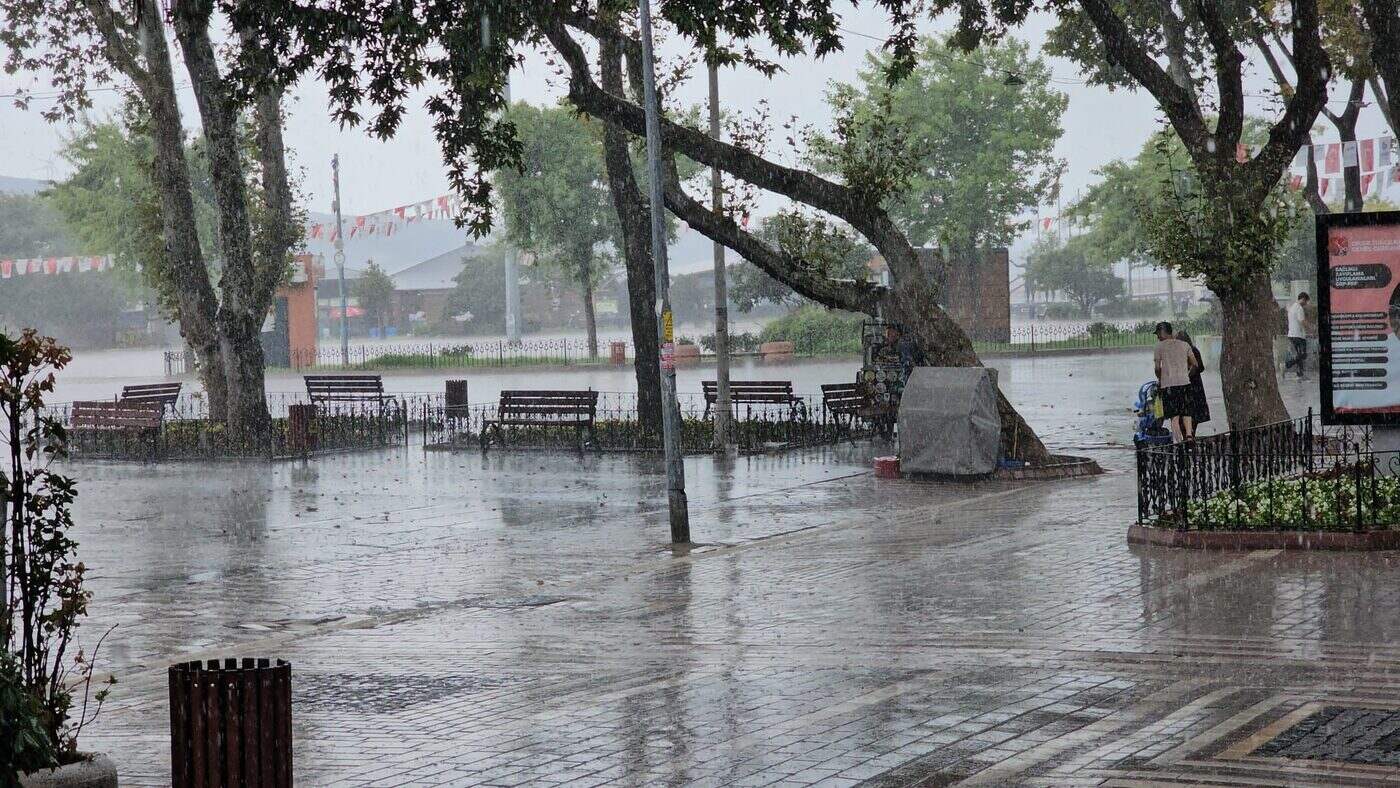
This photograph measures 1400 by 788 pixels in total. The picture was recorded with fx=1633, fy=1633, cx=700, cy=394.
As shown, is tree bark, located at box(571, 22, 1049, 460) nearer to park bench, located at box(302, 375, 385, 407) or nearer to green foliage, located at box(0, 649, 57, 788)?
park bench, located at box(302, 375, 385, 407)

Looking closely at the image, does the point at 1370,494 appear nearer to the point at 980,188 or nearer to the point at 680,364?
the point at 680,364

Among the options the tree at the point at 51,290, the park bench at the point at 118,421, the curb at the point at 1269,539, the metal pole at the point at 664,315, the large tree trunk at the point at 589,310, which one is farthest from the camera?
the tree at the point at 51,290

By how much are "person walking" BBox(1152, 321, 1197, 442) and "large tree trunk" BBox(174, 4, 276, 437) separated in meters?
14.8

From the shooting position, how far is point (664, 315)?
16.5 meters

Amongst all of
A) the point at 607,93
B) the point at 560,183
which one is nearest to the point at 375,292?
the point at 560,183

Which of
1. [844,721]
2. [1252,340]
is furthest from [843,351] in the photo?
[844,721]

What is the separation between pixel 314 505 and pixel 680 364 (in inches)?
1405

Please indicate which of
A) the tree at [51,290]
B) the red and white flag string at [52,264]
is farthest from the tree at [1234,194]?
the tree at [51,290]

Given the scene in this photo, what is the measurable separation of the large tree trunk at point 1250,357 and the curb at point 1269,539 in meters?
7.61

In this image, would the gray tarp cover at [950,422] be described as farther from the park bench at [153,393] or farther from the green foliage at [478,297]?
the green foliage at [478,297]

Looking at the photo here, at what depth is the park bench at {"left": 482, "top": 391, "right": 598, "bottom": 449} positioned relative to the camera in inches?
1019

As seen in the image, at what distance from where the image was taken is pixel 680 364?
2178 inches

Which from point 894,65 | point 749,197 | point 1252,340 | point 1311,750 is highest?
point 894,65

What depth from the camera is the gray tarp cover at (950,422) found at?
2003 cm
